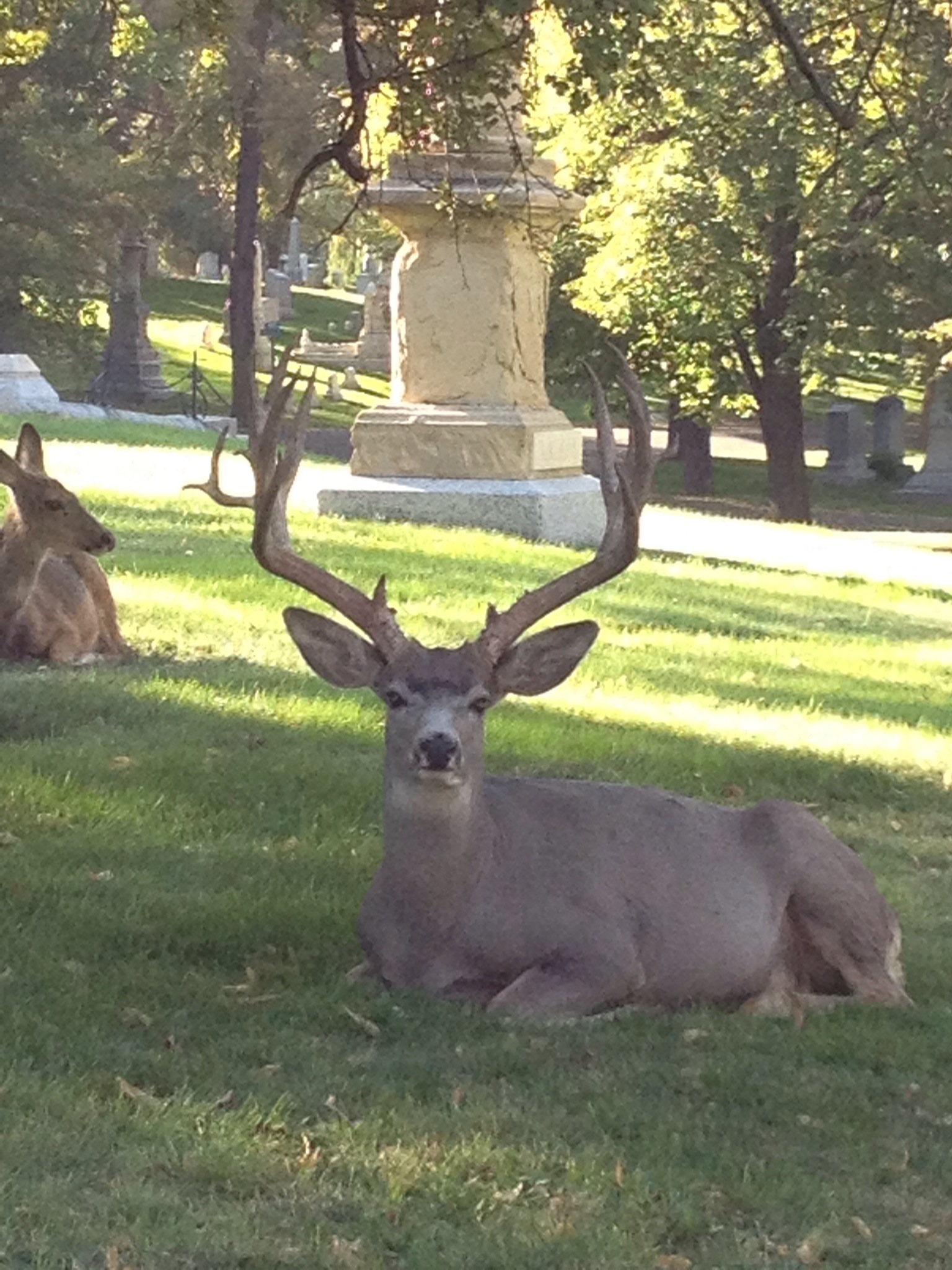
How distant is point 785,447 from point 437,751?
28041mm

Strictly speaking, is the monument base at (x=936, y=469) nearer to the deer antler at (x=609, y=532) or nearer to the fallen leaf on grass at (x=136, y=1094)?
the deer antler at (x=609, y=532)

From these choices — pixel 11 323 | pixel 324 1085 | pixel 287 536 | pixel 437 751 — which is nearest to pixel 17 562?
pixel 287 536

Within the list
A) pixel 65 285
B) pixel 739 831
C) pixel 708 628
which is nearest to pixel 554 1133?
pixel 739 831

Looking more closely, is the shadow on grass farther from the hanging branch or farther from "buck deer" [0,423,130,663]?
the hanging branch

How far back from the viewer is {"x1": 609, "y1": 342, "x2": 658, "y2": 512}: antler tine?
264 inches

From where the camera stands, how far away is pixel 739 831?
23.2 ft

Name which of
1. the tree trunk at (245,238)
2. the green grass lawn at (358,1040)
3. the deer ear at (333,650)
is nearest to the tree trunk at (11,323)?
the tree trunk at (245,238)

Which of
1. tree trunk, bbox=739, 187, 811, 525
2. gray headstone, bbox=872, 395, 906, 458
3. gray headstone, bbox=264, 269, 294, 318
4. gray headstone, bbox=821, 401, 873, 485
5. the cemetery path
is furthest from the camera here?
gray headstone, bbox=264, 269, 294, 318

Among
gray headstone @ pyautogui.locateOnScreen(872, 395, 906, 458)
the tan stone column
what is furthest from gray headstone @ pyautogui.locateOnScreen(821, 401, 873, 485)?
the tan stone column

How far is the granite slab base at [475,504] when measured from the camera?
1717 cm

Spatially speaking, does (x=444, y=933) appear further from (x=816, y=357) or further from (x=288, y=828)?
(x=816, y=357)

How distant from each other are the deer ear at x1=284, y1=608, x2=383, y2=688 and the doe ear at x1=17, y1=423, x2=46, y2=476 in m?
5.50

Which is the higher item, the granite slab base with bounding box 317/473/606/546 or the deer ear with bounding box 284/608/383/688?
the deer ear with bounding box 284/608/383/688

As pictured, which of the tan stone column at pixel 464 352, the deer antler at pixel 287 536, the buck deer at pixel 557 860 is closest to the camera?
the buck deer at pixel 557 860
